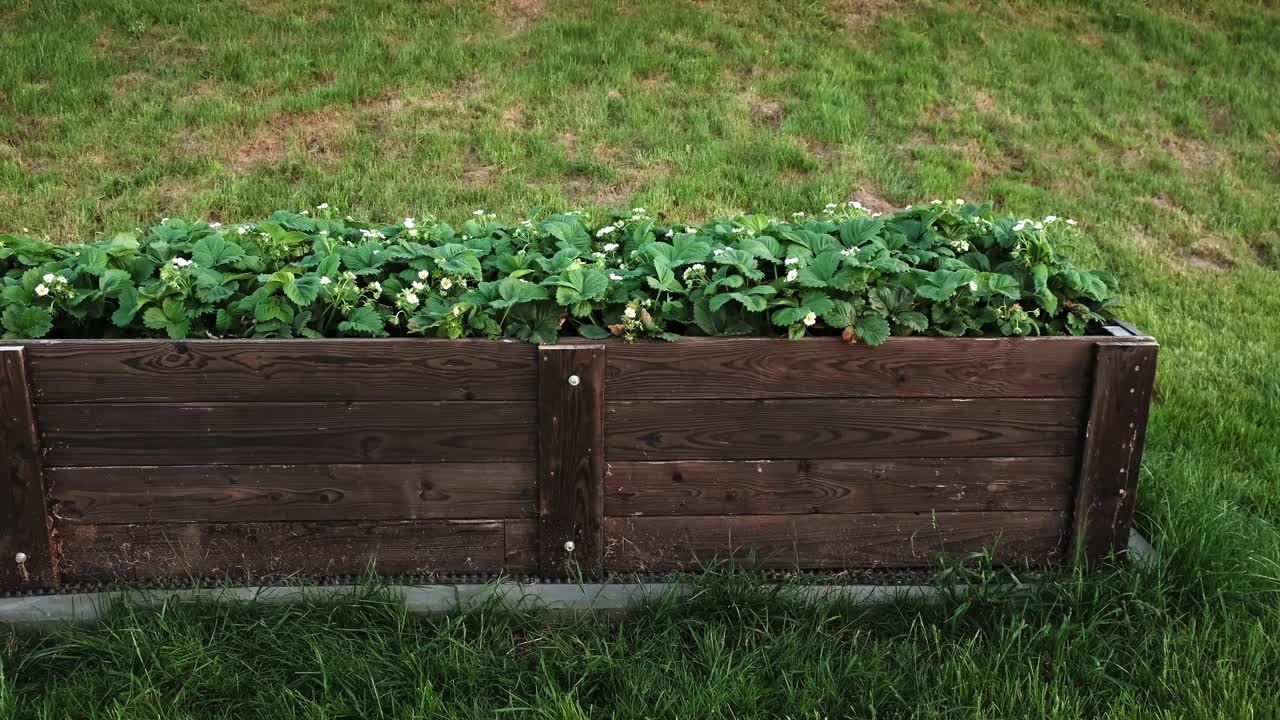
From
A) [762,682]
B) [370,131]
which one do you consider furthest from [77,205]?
[762,682]

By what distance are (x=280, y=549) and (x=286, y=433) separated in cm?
33

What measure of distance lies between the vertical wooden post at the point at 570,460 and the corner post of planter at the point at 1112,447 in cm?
129

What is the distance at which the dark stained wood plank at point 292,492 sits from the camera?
2.67 metres

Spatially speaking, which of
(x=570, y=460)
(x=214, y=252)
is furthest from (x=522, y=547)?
(x=214, y=252)

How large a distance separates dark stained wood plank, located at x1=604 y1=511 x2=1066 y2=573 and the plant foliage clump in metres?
0.51

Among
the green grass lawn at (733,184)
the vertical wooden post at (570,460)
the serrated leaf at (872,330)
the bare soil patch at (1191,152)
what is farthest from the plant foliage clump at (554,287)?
the bare soil patch at (1191,152)

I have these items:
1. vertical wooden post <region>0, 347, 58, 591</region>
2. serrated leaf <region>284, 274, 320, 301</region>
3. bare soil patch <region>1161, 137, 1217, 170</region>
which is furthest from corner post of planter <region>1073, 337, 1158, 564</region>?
bare soil patch <region>1161, 137, 1217, 170</region>

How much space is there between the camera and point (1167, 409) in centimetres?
448

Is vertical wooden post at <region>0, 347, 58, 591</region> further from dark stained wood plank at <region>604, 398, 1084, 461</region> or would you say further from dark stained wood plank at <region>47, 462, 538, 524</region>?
dark stained wood plank at <region>604, 398, 1084, 461</region>

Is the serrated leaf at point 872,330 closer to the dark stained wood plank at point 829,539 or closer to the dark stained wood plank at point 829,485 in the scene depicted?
the dark stained wood plank at point 829,485

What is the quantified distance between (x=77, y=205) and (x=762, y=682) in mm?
5561

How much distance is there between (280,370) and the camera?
2625mm

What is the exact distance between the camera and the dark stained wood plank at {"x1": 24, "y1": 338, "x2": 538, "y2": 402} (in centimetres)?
258

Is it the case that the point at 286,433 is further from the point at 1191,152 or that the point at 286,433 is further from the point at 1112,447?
the point at 1191,152
